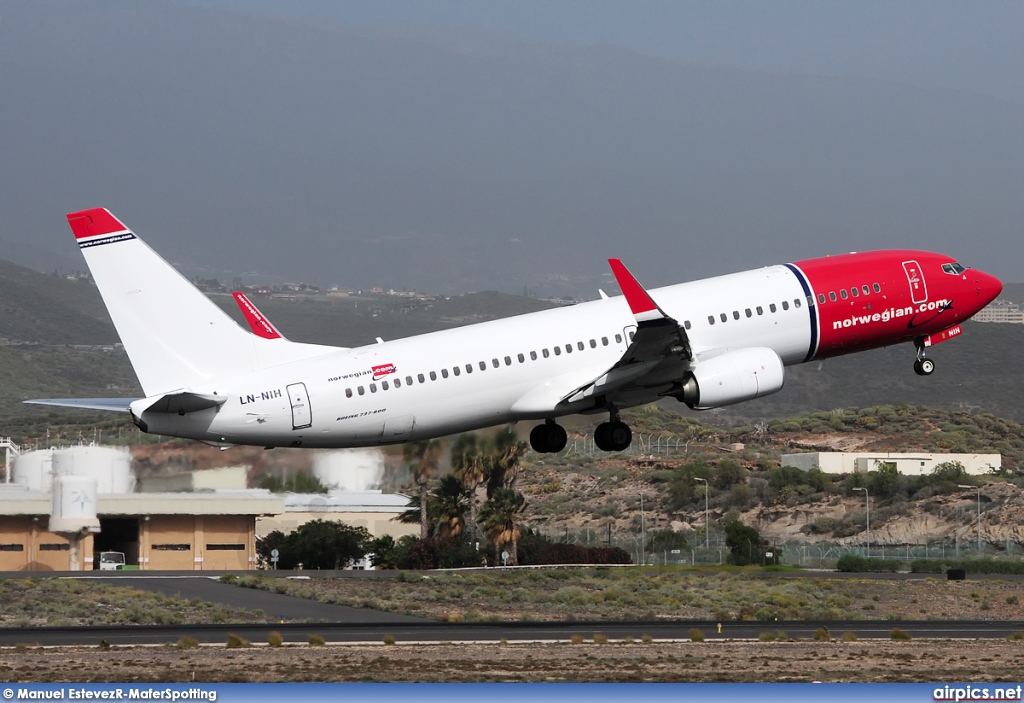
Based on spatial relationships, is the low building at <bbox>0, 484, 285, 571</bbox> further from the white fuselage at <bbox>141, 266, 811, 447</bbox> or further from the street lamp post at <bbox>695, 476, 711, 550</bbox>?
the white fuselage at <bbox>141, 266, 811, 447</bbox>

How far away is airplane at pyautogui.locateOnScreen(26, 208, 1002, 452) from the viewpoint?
47.4m

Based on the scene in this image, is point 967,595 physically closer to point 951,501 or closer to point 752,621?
point 752,621

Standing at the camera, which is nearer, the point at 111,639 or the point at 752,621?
the point at 111,639

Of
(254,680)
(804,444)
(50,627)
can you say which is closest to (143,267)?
(254,680)

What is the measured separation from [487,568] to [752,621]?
3096cm

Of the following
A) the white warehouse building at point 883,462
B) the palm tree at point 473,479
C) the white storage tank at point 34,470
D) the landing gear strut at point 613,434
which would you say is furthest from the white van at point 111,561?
the white warehouse building at point 883,462

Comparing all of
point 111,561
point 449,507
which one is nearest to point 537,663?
point 449,507

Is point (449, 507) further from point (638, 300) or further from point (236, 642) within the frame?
point (638, 300)

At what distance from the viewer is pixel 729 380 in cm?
5075

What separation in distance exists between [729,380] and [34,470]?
69.1 meters

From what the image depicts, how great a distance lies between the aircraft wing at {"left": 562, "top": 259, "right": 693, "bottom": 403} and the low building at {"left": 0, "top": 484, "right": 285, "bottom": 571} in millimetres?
49359

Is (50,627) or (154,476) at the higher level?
(154,476)

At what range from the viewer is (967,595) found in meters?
82.1

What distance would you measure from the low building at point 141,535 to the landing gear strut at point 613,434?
154 ft
